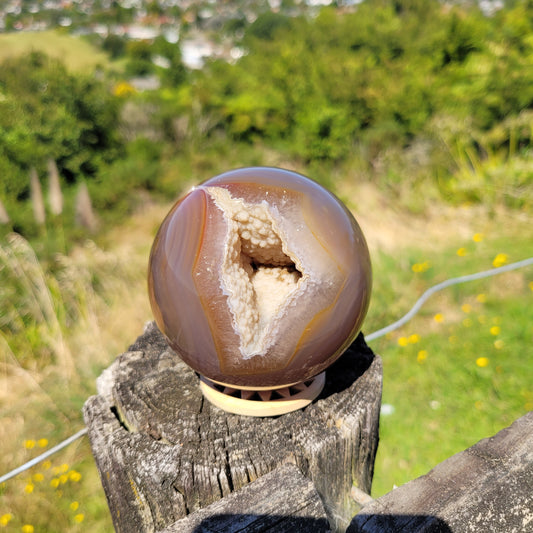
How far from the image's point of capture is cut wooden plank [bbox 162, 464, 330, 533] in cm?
99

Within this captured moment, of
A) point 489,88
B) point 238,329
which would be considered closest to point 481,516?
point 238,329

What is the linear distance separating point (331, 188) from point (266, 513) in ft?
20.5

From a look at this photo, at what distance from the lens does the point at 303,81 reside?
952 cm

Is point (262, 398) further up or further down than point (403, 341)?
further up

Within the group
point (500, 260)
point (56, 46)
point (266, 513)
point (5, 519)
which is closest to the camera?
point (266, 513)

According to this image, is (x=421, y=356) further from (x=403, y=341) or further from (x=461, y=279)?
(x=461, y=279)

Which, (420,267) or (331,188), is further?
(331,188)

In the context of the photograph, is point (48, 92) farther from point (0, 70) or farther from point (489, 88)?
point (489, 88)

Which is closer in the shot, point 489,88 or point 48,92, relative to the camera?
point 489,88

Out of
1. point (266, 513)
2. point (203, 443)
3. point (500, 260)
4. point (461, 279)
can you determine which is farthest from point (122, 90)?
point (266, 513)

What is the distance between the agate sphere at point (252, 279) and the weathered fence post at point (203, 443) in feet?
0.71

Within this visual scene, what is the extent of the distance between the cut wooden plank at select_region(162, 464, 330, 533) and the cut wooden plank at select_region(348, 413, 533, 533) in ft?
0.37

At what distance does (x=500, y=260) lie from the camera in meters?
4.16

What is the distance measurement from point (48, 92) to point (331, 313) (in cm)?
1157
